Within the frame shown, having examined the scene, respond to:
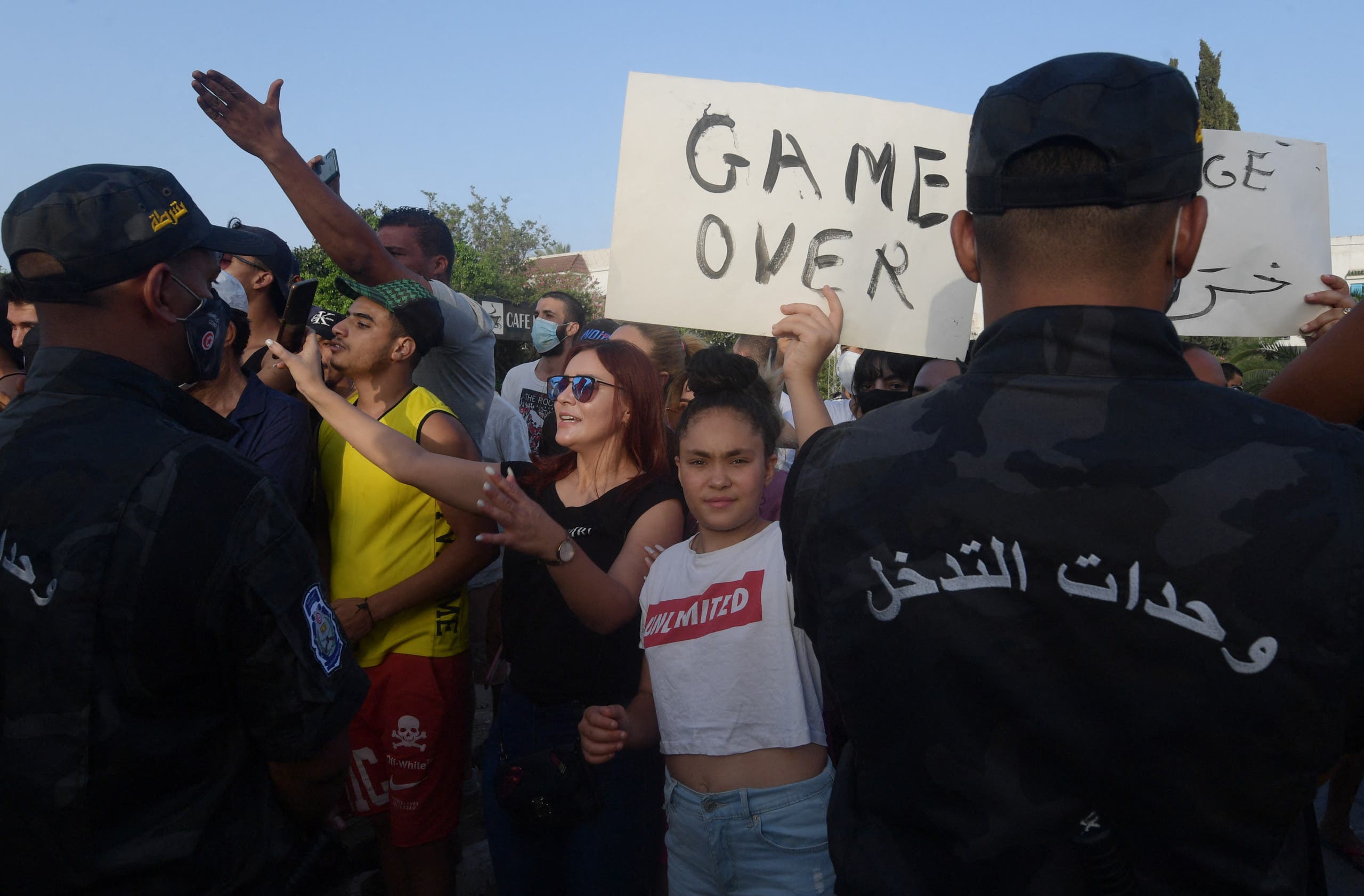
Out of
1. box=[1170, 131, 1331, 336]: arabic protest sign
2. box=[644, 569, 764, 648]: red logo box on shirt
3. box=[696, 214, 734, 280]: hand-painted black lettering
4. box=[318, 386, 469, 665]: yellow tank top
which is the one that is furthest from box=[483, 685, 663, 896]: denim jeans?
box=[1170, 131, 1331, 336]: arabic protest sign

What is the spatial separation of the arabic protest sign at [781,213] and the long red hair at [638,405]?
0.61 meters

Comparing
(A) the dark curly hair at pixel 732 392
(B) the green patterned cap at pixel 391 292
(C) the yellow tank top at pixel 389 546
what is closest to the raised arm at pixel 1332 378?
(A) the dark curly hair at pixel 732 392

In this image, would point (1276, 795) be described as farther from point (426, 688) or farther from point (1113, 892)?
point (426, 688)

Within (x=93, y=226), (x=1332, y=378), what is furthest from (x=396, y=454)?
(x=1332, y=378)

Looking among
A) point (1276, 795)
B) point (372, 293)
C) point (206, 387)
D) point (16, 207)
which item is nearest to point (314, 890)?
point (206, 387)

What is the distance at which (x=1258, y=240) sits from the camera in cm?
276

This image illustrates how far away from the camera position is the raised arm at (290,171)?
9.07ft

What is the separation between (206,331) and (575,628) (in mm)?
1307

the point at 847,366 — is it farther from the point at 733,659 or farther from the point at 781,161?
the point at 733,659

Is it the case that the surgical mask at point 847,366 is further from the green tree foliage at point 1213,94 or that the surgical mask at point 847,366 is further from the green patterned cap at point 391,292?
the green tree foliage at point 1213,94

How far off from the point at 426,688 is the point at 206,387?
1.26 meters

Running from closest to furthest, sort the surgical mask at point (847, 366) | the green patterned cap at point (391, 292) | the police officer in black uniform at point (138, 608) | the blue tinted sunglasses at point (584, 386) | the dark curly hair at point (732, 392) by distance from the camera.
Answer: the police officer in black uniform at point (138, 608)
the dark curly hair at point (732, 392)
the blue tinted sunglasses at point (584, 386)
the green patterned cap at point (391, 292)
the surgical mask at point (847, 366)

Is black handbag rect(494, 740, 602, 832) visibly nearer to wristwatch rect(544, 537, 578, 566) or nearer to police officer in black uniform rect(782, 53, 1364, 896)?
wristwatch rect(544, 537, 578, 566)

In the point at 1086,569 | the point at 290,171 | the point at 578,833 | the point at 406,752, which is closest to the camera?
the point at 1086,569
